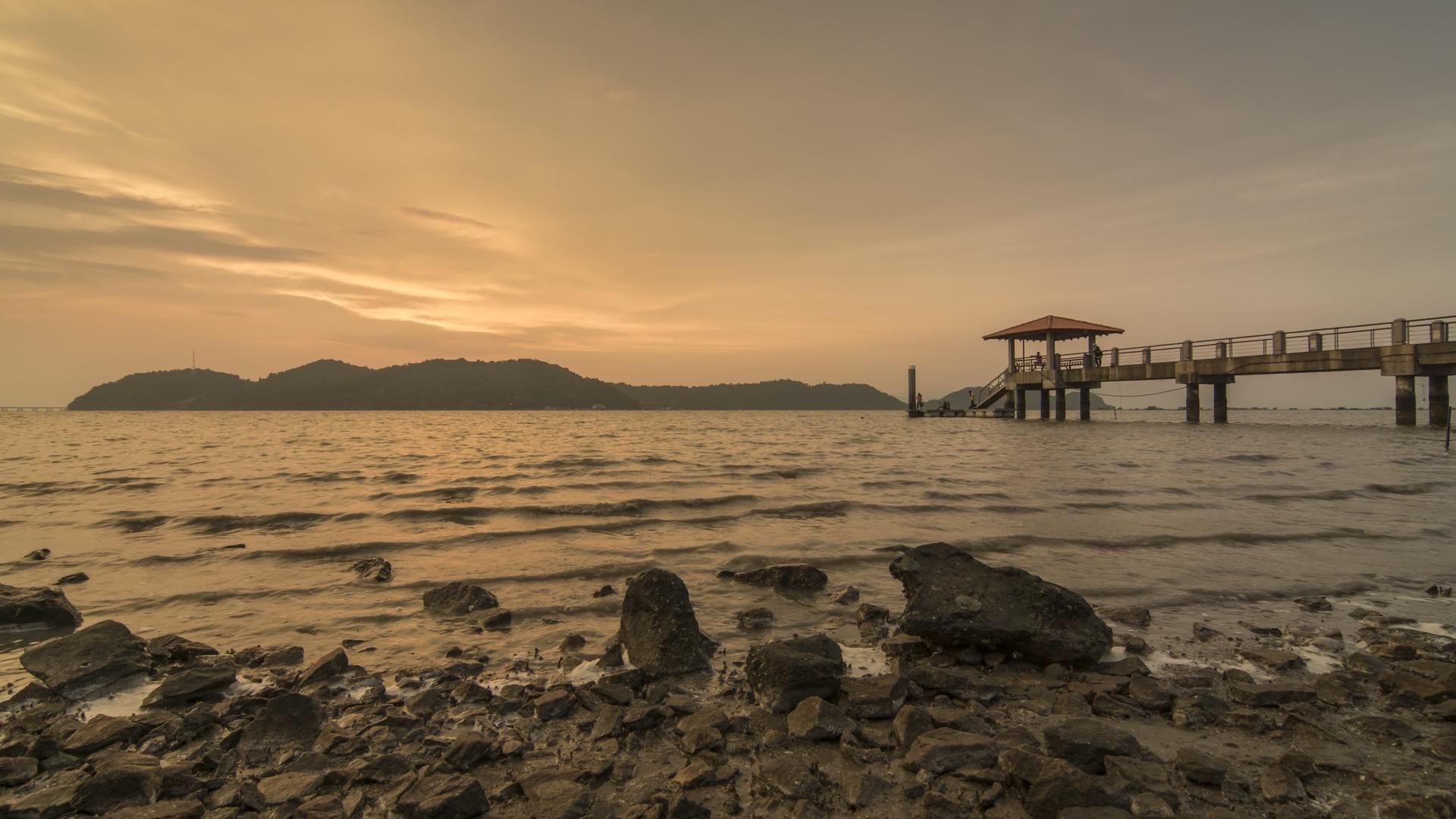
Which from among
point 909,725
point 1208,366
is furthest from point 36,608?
point 1208,366

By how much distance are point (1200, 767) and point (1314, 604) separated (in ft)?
17.7

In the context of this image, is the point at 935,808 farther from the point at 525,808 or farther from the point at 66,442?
the point at 66,442

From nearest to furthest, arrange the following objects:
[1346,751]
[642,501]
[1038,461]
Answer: [1346,751] → [642,501] → [1038,461]

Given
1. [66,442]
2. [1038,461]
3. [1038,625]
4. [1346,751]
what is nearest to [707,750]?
[1038,625]

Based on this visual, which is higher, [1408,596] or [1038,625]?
[1038,625]

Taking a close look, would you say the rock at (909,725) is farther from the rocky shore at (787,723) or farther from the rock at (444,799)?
the rock at (444,799)

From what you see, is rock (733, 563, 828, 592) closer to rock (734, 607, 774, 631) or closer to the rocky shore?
rock (734, 607, 774, 631)

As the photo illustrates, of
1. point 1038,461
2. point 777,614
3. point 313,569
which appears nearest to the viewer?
point 777,614

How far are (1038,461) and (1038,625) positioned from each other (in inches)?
764

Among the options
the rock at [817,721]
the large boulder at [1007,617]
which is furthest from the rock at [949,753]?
the large boulder at [1007,617]

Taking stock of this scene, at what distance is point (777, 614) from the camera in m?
7.30

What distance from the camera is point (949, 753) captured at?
12.6ft

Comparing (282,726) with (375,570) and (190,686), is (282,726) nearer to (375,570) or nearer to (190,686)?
(190,686)

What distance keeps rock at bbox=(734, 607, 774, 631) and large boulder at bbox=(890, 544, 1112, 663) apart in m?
Result: 1.57
